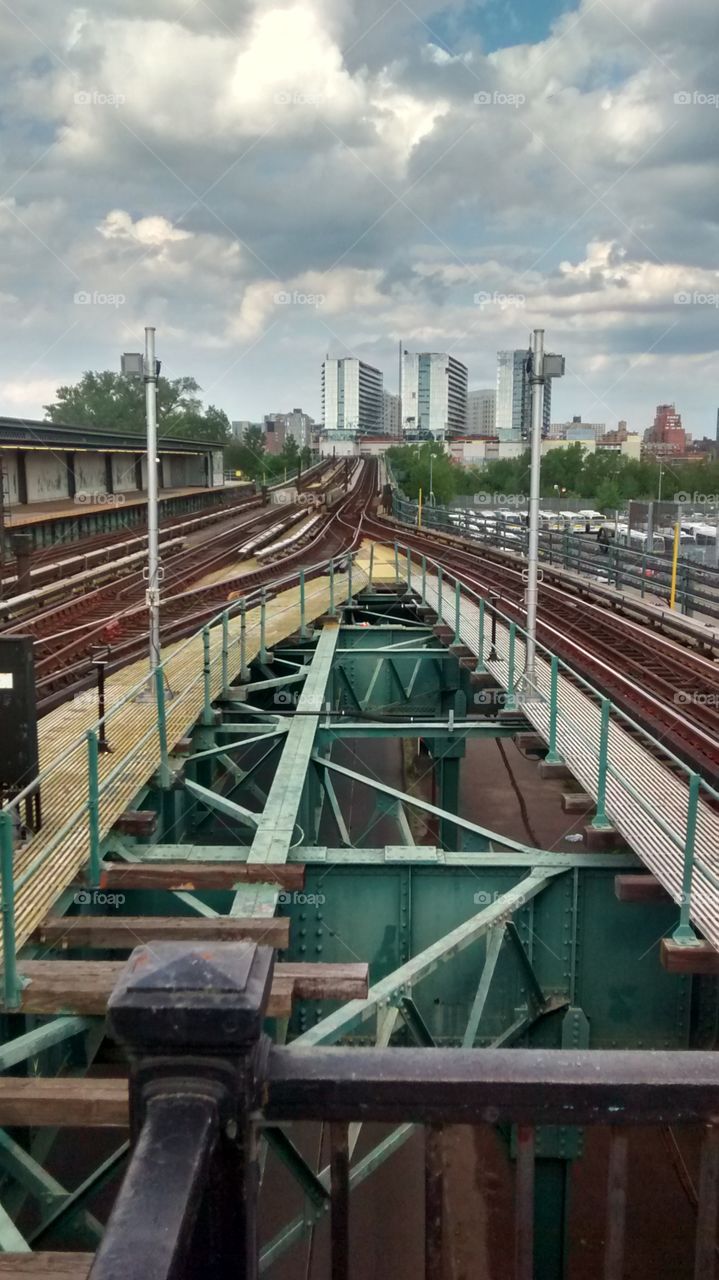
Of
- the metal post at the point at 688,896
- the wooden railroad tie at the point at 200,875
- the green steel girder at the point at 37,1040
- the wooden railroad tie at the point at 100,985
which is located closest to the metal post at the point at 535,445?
the metal post at the point at 688,896

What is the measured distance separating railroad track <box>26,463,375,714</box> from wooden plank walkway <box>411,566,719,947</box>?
5508mm

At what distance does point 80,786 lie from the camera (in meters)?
7.98

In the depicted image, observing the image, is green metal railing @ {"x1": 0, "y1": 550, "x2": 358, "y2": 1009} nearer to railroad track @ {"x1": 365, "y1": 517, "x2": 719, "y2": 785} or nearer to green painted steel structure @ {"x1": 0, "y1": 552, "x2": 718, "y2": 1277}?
green painted steel structure @ {"x1": 0, "y1": 552, "x2": 718, "y2": 1277}

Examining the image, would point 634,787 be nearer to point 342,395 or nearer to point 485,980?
point 485,980

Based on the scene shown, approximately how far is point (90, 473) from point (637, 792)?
38.9m

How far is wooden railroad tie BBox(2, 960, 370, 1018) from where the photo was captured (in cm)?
498

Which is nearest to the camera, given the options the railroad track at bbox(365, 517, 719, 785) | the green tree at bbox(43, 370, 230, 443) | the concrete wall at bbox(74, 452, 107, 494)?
the railroad track at bbox(365, 517, 719, 785)

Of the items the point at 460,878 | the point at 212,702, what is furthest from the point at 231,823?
the point at 460,878

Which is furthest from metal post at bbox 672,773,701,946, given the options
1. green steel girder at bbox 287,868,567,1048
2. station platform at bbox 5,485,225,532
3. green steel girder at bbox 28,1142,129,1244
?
station platform at bbox 5,485,225,532

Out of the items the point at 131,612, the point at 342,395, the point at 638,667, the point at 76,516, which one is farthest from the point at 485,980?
the point at 342,395

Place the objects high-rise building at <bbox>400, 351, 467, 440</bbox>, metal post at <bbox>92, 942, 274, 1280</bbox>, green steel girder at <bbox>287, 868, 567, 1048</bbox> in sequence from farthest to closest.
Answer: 1. high-rise building at <bbox>400, 351, 467, 440</bbox>
2. green steel girder at <bbox>287, 868, 567, 1048</bbox>
3. metal post at <bbox>92, 942, 274, 1280</bbox>

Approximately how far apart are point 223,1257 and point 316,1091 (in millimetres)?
370

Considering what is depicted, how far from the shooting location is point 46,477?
1486 inches

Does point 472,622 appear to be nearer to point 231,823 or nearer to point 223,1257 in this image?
point 231,823
